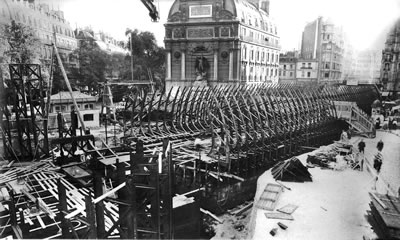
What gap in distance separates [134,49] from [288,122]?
41182 millimetres

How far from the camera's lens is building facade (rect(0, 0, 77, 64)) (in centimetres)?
1254

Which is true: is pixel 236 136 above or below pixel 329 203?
above

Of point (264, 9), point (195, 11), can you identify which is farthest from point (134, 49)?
point (264, 9)

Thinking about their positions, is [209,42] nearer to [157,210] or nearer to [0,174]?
[0,174]

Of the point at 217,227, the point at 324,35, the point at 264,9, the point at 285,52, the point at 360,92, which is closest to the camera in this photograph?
the point at 217,227

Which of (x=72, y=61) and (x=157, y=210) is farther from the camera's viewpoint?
(x=72, y=61)

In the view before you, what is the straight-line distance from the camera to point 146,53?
5306 cm

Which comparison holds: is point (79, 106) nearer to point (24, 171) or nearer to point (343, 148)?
point (24, 171)

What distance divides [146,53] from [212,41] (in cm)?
1909

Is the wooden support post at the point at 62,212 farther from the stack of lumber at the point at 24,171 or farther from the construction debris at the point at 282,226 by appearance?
the construction debris at the point at 282,226

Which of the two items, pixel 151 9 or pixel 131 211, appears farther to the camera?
pixel 151 9

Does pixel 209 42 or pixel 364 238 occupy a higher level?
pixel 209 42

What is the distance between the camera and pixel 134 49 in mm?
51906

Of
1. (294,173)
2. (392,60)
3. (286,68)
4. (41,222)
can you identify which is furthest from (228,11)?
(41,222)
